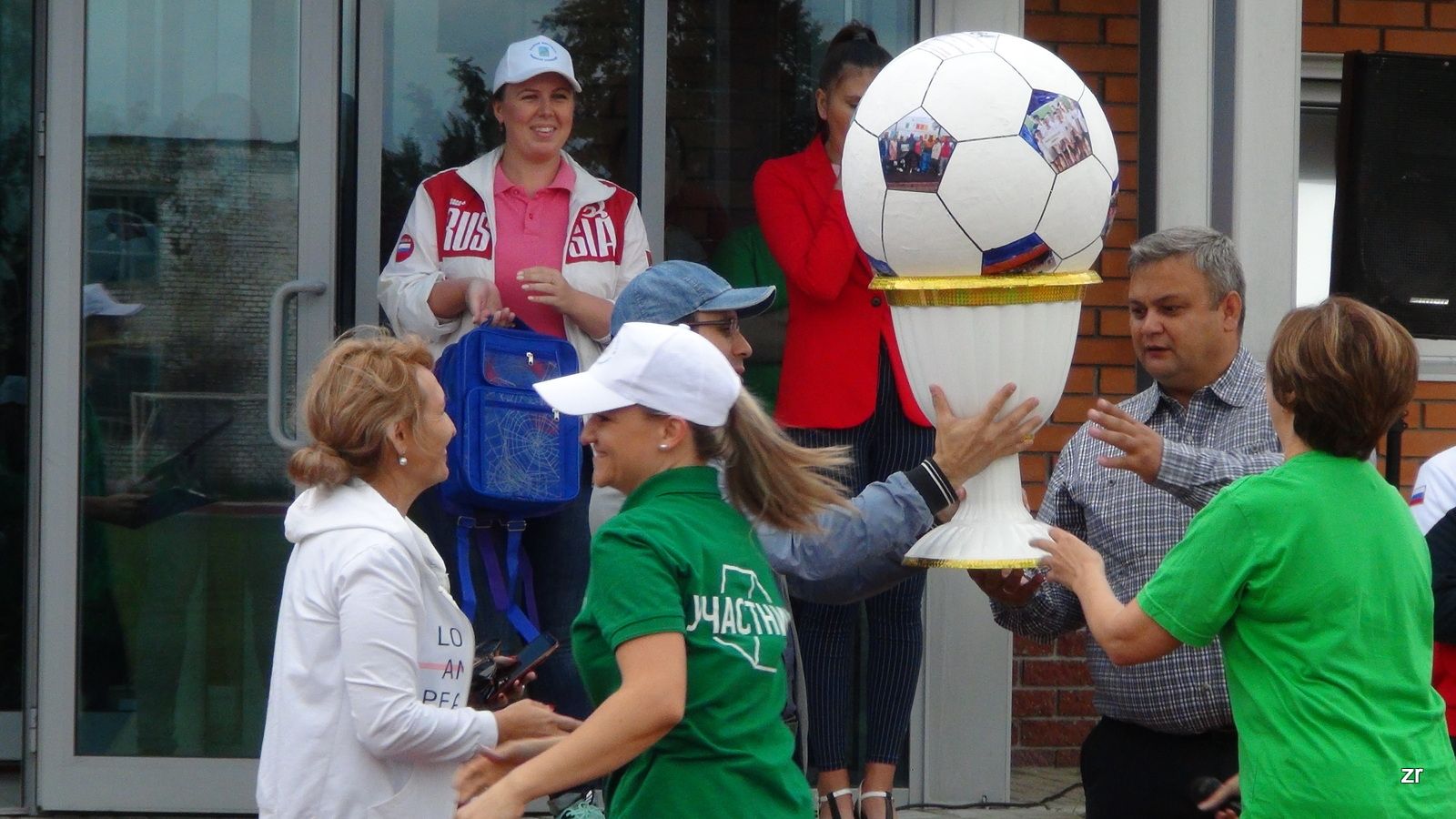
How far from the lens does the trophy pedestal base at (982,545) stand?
8.80 ft

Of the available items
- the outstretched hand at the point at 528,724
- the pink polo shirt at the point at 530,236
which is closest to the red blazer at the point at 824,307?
the pink polo shirt at the point at 530,236

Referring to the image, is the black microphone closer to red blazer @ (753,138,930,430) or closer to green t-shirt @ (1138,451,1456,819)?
green t-shirt @ (1138,451,1456,819)

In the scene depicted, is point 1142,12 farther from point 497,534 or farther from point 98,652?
point 98,652

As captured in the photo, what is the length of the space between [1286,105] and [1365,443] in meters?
1.68

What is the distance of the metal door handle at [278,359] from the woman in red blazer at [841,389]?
123 centimetres

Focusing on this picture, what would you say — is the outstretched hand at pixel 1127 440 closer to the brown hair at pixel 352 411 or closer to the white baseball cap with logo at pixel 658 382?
the white baseball cap with logo at pixel 658 382

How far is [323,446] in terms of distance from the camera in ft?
8.75

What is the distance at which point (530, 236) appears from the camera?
4.28 metres

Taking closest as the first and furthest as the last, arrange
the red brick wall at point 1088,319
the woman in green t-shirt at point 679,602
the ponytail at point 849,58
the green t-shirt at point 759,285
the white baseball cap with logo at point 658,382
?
1. the woman in green t-shirt at point 679,602
2. the white baseball cap with logo at point 658,382
3. the ponytail at point 849,58
4. the green t-shirt at point 759,285
5. the red brick wall at point 1088,319

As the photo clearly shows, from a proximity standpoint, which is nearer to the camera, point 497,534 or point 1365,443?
point 1365,443

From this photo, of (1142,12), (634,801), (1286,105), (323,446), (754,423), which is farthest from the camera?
(1142,12)

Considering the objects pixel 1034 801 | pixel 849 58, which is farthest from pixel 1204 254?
pixel 1034 801

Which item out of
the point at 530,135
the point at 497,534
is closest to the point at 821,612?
the point at 497,534

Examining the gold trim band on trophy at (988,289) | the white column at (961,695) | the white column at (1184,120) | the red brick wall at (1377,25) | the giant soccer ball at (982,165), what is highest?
the red brick wall at (1377,25)
